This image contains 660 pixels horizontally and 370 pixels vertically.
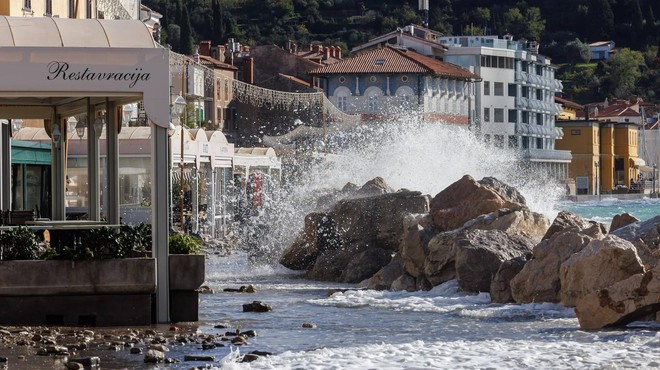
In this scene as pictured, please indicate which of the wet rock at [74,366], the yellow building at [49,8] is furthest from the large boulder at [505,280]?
the yellow building at [49,8]

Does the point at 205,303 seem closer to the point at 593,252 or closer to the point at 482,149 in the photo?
the point at 593,252

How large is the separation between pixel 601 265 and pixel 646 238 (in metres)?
3.33

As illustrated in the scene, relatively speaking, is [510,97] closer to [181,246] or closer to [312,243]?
[312,243]

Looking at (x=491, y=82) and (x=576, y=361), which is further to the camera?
(x=491, y=82)

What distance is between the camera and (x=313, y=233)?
37531mm

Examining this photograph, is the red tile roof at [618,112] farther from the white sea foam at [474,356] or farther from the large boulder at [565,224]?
the white sea foam at [474,356]

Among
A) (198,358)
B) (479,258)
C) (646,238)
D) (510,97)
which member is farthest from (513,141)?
(198,358)

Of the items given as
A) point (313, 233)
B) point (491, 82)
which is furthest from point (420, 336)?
point (491, 82)

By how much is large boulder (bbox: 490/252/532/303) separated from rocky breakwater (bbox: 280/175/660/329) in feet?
0.07

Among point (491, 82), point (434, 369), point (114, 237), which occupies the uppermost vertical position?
point (491, 82)

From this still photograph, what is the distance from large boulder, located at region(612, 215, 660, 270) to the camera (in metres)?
24.9

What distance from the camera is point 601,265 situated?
2327 centimetres

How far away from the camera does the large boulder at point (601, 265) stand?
75.7ft

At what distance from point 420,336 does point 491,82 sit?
368 feet
